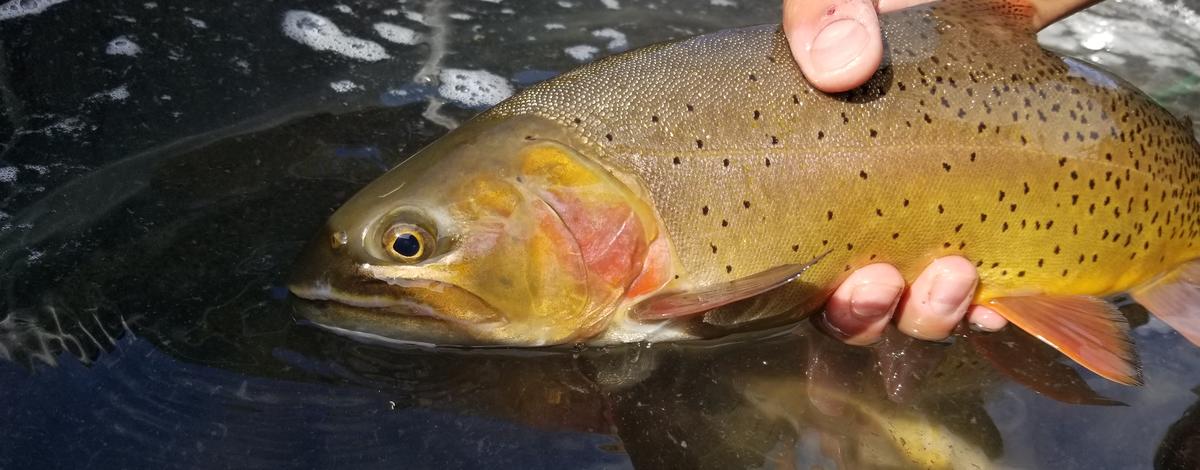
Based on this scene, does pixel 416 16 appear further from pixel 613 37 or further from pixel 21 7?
pixel 21 7

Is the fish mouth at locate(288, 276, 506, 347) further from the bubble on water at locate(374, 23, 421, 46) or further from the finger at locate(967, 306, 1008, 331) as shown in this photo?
the bubble on water at locate(374, 23, 421, 46)

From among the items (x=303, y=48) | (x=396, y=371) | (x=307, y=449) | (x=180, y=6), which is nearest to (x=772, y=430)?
(x=396, y=371)

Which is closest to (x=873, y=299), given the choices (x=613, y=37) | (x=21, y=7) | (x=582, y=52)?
(x=582, y=52)

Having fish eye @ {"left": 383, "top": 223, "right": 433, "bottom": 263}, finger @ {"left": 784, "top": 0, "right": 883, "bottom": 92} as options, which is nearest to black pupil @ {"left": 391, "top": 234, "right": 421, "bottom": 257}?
fish eye @ {"left": 383, "top": 223, "right": 433, "bottom": 263}

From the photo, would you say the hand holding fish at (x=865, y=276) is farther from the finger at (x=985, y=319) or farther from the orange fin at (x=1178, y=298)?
the orange fin at (x=1178, y=298)

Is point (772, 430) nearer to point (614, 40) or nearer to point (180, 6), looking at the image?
point (614, 40)

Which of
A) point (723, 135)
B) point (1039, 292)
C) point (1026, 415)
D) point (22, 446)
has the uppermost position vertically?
point (723, 135)

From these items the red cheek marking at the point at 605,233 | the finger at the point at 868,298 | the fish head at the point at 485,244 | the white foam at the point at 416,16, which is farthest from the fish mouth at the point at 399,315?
the white foam at the point at 416,16
